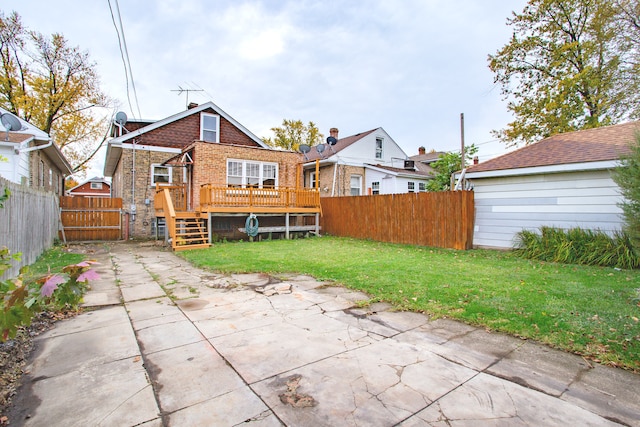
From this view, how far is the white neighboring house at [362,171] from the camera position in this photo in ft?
64.4

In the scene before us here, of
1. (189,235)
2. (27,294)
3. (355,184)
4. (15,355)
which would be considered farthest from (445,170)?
(27,294)

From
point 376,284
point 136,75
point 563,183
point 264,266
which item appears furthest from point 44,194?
point 563,183

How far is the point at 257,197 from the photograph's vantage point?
13.3m

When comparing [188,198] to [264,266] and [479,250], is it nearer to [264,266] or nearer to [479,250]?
[264,266]

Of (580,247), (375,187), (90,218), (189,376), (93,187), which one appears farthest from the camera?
(93,187)

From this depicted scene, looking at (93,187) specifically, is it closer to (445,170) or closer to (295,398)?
(445,170)

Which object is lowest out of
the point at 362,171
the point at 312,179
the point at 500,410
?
the point at 500,410

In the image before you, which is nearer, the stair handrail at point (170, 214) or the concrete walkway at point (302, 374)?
the concrete walkway at point (302, 374)

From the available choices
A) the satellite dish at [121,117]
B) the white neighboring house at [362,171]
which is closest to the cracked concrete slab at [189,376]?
the satellite dish at [121,117]

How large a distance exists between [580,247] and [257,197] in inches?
420

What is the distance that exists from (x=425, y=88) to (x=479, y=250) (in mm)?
9340

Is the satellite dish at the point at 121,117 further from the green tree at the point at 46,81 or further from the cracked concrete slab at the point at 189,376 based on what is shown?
the cracked concrete slab at the point at 189,376

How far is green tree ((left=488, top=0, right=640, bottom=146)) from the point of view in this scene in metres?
14.8

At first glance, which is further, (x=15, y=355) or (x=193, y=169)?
(x=193, y=169)
